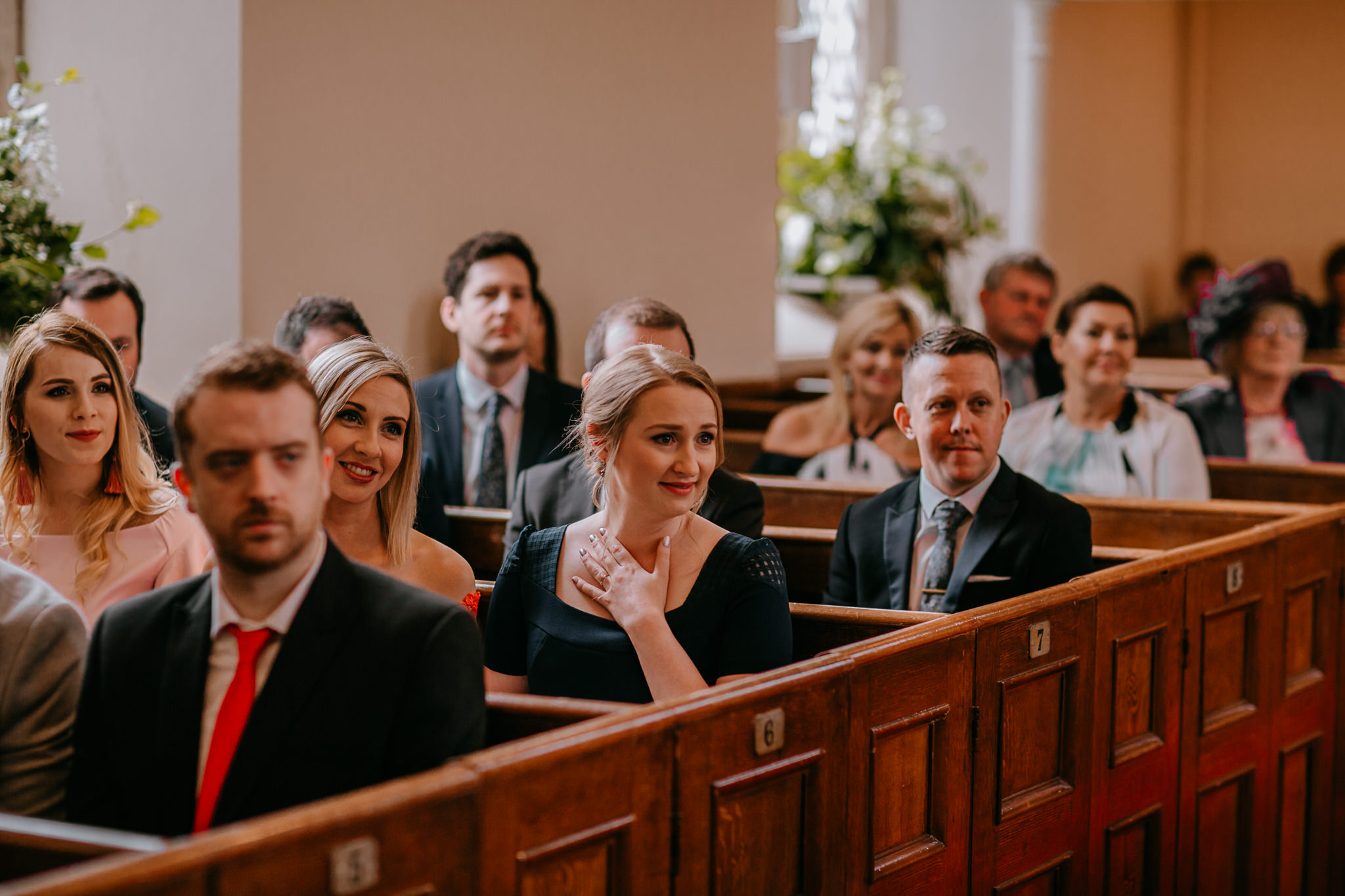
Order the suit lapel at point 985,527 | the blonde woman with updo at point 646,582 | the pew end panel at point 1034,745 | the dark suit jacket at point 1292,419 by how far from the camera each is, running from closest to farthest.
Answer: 1. the blonde woman with updo at point 646,582
2. the pew end panel at point 1034,745
3. the suit lapel at point 985,527
4. the dark suit jacket at point 1292,419

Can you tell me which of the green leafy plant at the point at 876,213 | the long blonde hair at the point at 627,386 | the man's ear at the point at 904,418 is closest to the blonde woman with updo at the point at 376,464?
the long blonde hair at the point at 627,386

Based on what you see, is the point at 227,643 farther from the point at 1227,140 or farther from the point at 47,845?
the point at 1227,140

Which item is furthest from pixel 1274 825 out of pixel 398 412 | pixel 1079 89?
pixel 1079 89

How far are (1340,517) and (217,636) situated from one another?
305 centimetres

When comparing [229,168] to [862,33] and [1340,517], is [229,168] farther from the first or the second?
[862,33]

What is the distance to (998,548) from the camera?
272 centimetres

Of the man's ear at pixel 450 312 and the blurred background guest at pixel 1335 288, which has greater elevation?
the blurred background guest at pixel 1335 288

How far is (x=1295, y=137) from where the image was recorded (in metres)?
10.3

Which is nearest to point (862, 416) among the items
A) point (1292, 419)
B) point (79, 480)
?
point (1292, 419)

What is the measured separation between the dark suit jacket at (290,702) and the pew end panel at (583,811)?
11 cm

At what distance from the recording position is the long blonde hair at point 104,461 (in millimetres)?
2400

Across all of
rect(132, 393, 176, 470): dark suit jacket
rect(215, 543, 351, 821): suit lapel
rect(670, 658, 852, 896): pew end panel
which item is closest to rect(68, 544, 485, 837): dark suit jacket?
rect(215, 543, 351, 821): suit lapel

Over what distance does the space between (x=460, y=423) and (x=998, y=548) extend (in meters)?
1.76

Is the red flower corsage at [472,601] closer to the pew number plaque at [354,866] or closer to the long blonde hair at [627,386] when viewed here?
the long blonde hair at [627,386]
